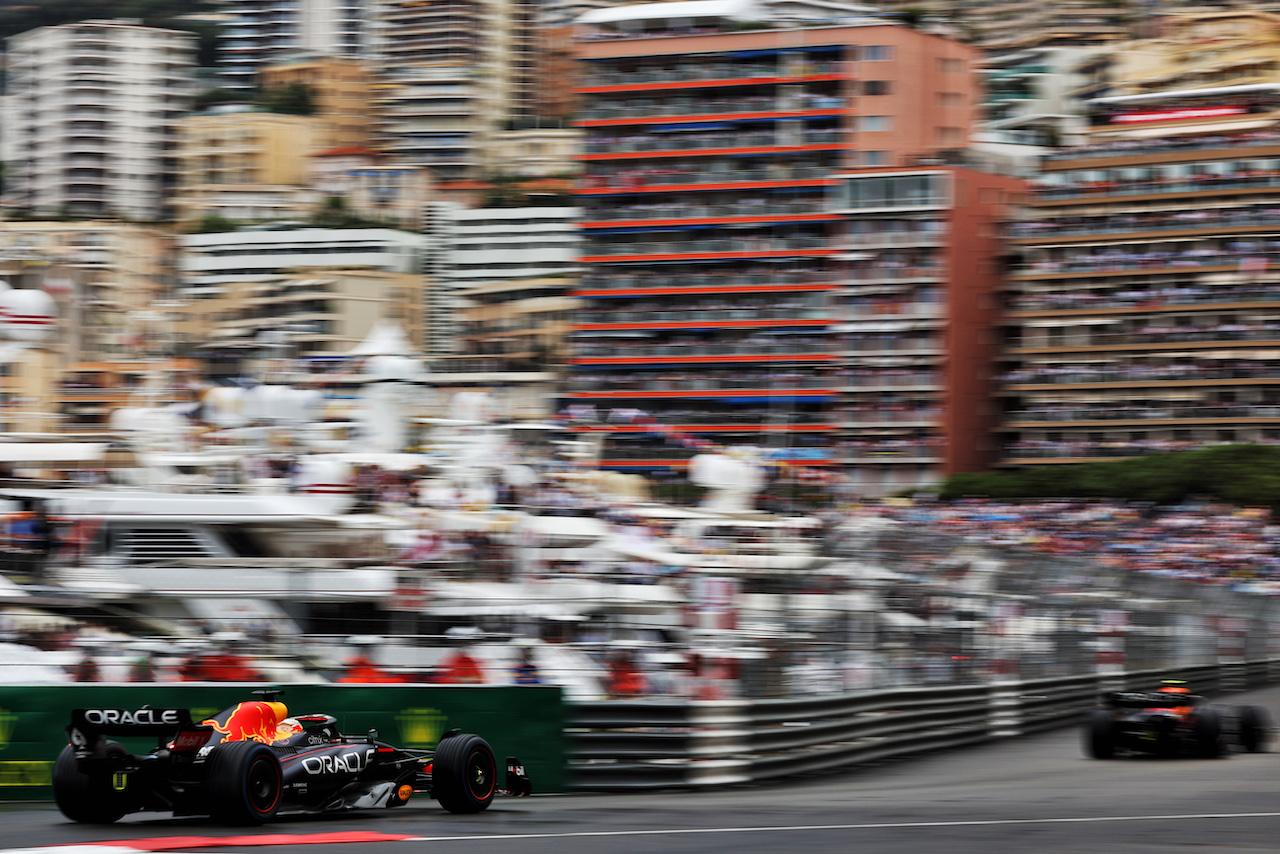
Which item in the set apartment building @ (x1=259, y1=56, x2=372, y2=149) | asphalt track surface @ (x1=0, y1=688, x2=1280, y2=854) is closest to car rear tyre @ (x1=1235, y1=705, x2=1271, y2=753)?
asphalt track surface @ (x1=0, y1=688, x2=1280, y2=854)

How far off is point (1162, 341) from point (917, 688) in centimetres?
4945

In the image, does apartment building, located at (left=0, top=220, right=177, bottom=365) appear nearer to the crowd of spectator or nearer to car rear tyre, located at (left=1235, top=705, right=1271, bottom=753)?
the crowd of spectator

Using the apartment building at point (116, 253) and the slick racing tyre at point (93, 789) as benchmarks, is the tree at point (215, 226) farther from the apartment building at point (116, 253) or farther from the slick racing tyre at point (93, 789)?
the slick racing tyre at point (93, 789)

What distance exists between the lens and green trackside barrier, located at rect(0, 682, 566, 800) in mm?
12969

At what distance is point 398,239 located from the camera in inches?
4375

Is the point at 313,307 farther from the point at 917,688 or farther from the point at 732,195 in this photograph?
the point at 917,688

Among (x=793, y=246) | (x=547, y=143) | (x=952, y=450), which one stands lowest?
(x=952, y=450)

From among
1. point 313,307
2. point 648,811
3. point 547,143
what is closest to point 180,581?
point 648,811

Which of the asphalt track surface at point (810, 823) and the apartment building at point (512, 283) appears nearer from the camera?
the asphalt track surface at point (810, 823)

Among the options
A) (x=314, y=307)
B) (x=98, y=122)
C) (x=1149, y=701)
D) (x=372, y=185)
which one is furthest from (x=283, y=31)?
(x=1149, y=701)

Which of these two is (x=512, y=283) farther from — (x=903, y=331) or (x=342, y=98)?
(x=903, y=331)

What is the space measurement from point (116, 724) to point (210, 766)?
0.57 meters

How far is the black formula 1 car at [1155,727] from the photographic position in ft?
58.6

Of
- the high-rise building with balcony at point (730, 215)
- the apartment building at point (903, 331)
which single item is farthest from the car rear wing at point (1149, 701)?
the apartment building at point (903, 331)
